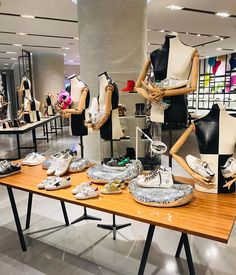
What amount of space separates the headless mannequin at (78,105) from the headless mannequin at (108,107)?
23 cm

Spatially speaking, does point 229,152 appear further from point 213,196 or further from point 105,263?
point 105,263

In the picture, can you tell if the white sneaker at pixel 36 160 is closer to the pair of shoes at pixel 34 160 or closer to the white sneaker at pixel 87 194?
the pair of shoes at pixel 34 160

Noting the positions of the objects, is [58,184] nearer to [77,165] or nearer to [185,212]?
[77,165]

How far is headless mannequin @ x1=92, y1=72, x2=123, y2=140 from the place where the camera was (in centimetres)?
216

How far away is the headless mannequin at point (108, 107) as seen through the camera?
2.16 metres

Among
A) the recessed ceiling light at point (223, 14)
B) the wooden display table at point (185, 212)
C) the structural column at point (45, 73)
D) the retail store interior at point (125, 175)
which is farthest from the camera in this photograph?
the structural column at point (45, 73)

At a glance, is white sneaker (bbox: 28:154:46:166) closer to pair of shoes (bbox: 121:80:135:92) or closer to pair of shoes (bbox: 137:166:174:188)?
pair of shoes (bbox: 137:166:174:188)

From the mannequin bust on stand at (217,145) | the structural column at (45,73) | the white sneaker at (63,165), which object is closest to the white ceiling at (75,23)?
the structural column at (45,73)

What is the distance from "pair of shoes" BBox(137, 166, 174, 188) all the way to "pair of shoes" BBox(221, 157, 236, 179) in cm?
31

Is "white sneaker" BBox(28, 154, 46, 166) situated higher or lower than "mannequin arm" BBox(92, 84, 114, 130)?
lower

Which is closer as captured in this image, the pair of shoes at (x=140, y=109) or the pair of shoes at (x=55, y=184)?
the pair of shoes at (x=55, y=184)

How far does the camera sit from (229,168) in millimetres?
1505

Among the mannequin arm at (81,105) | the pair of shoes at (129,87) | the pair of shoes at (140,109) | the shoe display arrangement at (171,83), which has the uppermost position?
the pair of shoes at (129,87)

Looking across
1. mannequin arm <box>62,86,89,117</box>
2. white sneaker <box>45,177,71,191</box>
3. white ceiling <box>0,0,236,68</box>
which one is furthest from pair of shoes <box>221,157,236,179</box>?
white ceiling <box>0,0,236,68</box>
